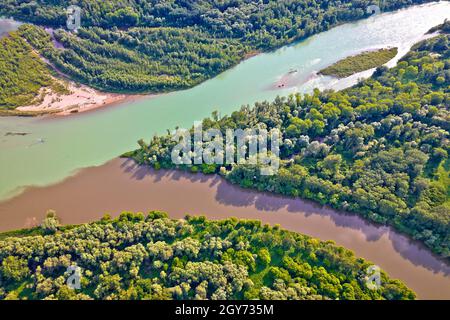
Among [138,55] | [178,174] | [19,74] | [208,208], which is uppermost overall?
[138,55]

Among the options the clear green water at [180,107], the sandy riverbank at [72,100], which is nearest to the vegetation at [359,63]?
the clear green water at [180,107]

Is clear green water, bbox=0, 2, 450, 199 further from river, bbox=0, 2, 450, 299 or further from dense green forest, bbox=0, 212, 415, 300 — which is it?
dense green forest, bbox=0, 212, 415, 300

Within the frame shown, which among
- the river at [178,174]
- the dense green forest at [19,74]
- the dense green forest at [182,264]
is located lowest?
the dense green forest at [182,264]

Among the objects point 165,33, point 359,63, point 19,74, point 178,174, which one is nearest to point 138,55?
point 165,33

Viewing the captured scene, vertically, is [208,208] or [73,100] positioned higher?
[73,100]

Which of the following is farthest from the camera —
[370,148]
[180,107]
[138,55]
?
[138,55]

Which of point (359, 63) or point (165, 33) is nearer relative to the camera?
point (359, 63)

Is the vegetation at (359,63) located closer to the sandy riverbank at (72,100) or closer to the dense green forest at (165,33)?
the dense green forest at (165,33)

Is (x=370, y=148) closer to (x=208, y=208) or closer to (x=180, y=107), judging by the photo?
(x=208, y=208)
